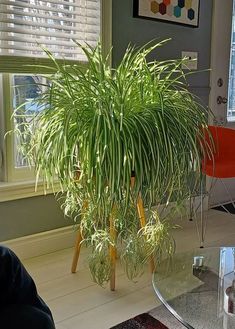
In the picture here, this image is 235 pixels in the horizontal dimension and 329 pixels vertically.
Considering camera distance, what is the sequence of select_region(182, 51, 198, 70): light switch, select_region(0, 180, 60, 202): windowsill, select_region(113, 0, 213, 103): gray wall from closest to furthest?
select_region(0, 180, 60, 202): windowsill < select_region(113, 0, 213, 103): gray wall < select_region(182, 51, 198, 70): light switch

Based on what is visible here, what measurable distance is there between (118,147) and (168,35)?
162 centimetres

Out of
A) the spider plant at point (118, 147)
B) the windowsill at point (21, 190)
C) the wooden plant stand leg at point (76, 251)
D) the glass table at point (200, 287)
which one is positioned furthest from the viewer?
the windowsill at point (21, 190)

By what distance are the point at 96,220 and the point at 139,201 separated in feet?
0.78

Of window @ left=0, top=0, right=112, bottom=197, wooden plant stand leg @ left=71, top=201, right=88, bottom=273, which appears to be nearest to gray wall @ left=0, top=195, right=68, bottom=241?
window @ left=0, top=0, right=112, bottom=197

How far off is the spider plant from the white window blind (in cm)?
43

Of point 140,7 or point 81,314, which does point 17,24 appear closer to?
point 140,7

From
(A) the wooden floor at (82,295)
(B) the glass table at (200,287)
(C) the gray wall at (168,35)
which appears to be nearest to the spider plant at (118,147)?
(A) the wooden floor at (82,295)

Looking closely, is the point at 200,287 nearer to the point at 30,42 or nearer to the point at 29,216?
the point at 29,216

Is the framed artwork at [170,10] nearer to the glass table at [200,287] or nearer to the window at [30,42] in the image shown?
the window at [30,42]

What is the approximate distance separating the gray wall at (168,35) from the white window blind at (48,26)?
0.22 metres

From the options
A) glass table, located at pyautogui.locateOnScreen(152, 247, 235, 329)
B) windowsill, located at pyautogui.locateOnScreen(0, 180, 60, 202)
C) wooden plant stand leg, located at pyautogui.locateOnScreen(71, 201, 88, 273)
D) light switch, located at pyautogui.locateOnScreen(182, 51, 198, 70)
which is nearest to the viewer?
glass table, located at pyautogui.locateOnScreen(152, 247, 235, 329)

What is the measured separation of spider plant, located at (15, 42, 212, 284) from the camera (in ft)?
6.11

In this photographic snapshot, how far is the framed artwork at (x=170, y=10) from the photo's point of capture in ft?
9.51

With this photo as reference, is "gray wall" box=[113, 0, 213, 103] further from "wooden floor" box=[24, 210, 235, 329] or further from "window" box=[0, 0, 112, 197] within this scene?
"wooden floor" box=[24, 210, 235, 329]
